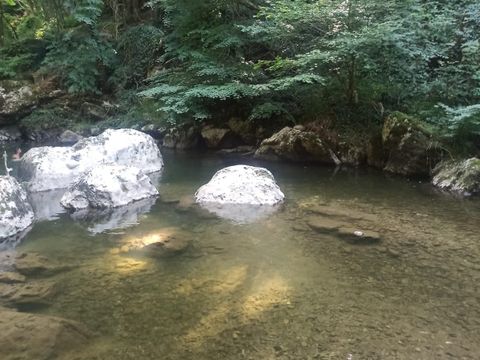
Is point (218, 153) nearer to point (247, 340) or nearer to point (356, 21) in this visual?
point (356, 21)

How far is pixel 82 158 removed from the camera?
27.0 feet

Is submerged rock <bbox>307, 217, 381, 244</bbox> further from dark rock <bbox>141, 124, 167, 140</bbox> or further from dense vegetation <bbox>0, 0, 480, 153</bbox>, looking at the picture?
dark rock <bbox>141, 124, 167, 140</bbox>

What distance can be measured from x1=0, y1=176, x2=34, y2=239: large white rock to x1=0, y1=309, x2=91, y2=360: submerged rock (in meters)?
2.51

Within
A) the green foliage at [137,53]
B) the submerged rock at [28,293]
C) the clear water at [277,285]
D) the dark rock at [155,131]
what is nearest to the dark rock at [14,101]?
the green foliage at [137,53]

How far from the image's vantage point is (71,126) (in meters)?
14.6

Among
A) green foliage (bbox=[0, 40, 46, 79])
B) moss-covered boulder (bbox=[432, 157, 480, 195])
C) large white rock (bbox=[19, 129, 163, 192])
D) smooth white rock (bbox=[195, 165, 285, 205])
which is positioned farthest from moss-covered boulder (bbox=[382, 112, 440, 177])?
green foliage (bbox=[0, 40, 46, 79])

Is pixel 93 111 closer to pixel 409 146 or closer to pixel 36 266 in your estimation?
pixel 409 146

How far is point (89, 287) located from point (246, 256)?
4.91 ft

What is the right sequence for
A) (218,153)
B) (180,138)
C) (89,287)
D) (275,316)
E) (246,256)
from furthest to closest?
(180,138) < (218,153) < (246,256) < (89,287) < (275,316)

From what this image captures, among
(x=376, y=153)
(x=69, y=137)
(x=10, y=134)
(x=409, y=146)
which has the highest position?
(x=409, y=146)

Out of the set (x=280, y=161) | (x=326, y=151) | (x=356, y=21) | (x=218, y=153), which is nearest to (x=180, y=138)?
(x=218, y=153)

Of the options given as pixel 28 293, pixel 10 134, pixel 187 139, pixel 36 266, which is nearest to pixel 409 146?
pixel 187 139

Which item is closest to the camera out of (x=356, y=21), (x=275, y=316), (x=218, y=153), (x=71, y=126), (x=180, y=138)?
(x=275, y=316)

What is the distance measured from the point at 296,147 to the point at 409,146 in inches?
90.4
